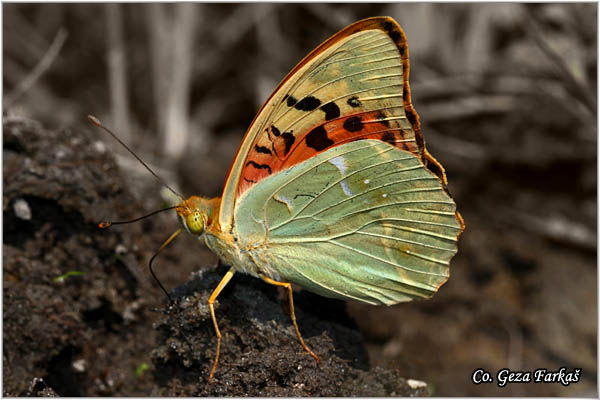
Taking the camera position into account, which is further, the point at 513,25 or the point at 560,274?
the point at 513,25

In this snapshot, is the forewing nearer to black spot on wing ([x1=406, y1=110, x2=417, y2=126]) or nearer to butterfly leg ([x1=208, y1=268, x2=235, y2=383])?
black spot on wing ([x1=406, y1=110, x2=417, y2=126])

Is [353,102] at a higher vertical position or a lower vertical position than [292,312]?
higher

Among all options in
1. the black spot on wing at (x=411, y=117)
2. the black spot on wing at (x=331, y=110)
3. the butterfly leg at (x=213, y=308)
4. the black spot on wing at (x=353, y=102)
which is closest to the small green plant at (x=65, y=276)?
the butterfly leg at (x=213, y=308)

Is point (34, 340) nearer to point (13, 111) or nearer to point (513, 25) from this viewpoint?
point (13, 111)

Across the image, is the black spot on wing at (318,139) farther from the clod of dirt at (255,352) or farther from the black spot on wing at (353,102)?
the clod of dirt at (255,352)

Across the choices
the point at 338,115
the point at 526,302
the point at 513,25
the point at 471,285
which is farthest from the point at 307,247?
the point at 513,25

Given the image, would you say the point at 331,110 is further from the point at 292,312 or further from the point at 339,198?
the point at 292,312

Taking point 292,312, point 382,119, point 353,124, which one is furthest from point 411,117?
point 292,312

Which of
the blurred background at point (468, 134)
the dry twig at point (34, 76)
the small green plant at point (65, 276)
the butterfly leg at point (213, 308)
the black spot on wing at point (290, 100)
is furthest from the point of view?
the blurred background at point (468, 134)
